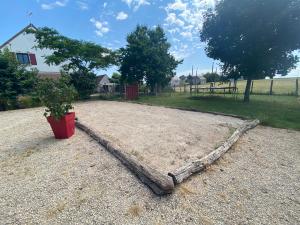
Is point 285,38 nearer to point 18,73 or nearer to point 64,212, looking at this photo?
point 64,212

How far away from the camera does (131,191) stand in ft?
8.97

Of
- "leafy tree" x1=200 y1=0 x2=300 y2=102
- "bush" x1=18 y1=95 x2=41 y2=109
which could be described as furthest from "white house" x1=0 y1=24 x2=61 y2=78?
"leafy tree" x1=200 y1=0 x2=300 y2=102

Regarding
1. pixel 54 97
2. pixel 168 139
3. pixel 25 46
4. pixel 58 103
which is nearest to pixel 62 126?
pixel 58 103

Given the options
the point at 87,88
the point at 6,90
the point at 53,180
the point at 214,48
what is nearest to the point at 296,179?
the point at 53,180

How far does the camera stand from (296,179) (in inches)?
122

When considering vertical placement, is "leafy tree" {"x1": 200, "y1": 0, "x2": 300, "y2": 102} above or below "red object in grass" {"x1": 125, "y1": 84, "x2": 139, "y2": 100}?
above

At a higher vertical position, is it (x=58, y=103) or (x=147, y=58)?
(x=147, y=58)

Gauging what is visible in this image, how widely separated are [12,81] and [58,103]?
35.1ft

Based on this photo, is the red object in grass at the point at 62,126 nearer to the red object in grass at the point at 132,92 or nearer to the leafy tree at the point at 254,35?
the leafy tree at the point at 254,35

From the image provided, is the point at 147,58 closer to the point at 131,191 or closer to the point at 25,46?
the point at 25,46

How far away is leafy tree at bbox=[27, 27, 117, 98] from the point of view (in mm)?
15742

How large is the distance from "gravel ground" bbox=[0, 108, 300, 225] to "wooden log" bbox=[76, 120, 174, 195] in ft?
0.30

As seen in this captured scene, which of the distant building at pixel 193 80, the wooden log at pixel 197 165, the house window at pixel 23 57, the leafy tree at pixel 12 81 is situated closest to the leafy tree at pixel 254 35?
the wooden log at pixel 197 165

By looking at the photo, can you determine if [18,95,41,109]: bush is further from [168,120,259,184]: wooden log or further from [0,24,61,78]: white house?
[168,120,259,184]: wooden log
